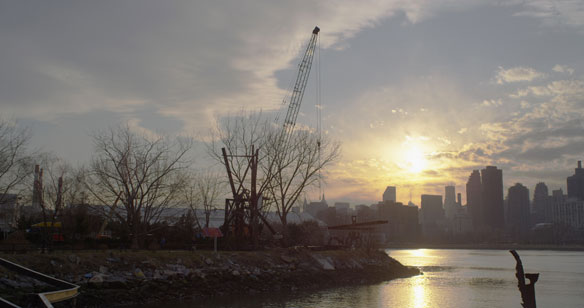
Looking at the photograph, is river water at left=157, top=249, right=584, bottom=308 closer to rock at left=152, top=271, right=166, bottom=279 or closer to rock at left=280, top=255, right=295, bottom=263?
rock at left=152, top=271, right=166, bottom=279

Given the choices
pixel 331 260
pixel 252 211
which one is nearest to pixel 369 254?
pixel 331 260

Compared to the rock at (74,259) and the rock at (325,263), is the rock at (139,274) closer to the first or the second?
the rock at (74,259)

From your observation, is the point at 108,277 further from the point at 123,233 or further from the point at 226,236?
the point at 226,236

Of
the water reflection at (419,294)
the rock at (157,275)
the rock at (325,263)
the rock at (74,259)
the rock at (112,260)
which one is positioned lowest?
the water reflection at (419,294)

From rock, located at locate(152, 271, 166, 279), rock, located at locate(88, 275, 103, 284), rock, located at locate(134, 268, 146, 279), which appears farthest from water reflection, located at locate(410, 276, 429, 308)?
rock, located at locate(88, 275, 103, 284)

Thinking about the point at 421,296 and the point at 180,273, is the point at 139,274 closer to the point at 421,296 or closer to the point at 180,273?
the point at 180,273

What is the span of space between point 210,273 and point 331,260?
18.0 metres

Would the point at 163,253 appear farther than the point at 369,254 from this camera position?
No

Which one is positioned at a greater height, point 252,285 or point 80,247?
point 80,247

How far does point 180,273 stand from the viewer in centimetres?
3547

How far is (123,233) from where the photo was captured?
158 feet

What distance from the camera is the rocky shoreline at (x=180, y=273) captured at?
2934 cm

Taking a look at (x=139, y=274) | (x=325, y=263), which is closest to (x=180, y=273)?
(x=139, y=274)

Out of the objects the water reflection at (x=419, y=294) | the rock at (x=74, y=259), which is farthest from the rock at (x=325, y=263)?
the rock at (x=74, y=259)
